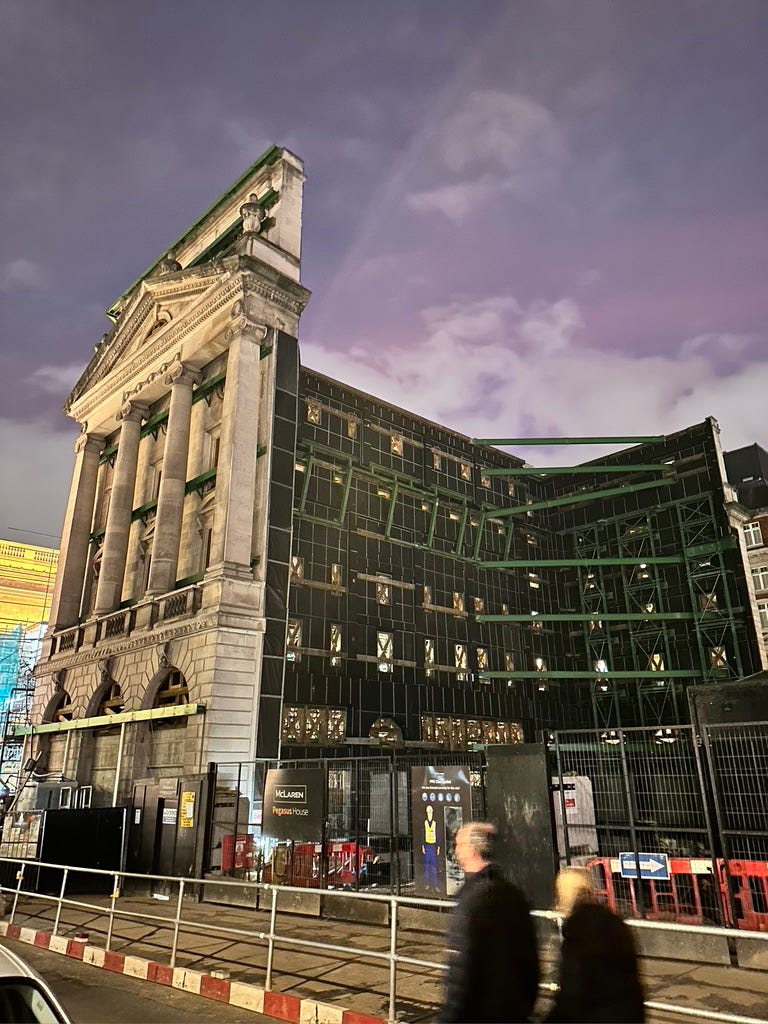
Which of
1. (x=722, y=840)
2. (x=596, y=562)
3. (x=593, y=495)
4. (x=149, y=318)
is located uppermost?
(x=149, y=318)

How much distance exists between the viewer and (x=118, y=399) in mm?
38688

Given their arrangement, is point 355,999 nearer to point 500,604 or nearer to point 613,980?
point 613,980

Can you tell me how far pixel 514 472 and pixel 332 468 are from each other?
14735mm

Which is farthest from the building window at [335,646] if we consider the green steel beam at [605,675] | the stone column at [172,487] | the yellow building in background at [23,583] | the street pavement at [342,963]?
the yellow building in background at [23,583]

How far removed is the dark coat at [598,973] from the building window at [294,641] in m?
29.7

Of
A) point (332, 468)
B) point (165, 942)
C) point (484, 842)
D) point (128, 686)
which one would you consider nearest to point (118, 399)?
point (332, 468)

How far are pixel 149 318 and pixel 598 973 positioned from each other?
38.6 metres

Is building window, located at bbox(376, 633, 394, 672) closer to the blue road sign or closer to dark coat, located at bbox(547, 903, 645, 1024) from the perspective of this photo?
the blue road sign

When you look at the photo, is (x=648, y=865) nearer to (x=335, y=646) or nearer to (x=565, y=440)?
(x=335, y=646)

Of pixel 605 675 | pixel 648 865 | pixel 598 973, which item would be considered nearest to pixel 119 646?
pixel 648 865

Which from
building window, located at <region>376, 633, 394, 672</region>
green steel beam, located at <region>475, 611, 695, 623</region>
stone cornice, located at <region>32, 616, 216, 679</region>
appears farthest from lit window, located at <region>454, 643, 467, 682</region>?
stone cornice, located at <region>32, 616, 216, 679</region>

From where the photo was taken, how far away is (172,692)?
27.2 meters

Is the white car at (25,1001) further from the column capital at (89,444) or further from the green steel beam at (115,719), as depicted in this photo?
the column capital at (89,444)

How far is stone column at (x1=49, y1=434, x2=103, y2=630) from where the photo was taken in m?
37.5
